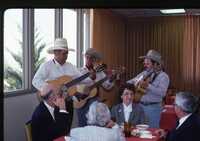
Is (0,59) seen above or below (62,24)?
below

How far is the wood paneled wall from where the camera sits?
37.2 inches

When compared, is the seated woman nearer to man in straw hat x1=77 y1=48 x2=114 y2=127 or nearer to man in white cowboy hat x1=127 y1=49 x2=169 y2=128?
man in straw hat x1=77 y1=48 x2=114 y2=127

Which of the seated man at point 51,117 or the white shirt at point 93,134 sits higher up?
the seated man at point 51,117

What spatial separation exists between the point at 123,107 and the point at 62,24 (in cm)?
70

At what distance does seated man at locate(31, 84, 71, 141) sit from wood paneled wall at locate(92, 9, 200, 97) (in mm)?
234

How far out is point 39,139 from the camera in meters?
0.74

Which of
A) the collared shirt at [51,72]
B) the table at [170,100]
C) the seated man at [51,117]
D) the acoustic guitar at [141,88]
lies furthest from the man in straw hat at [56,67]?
the table at [170,100]

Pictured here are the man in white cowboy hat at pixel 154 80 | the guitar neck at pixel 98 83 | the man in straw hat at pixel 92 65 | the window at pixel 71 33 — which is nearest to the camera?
the window at pixel 71 33

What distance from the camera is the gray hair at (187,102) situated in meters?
0.98

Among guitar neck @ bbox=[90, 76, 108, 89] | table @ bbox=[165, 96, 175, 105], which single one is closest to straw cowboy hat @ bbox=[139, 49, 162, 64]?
table @ bbox=[165, 96, 175, 105]

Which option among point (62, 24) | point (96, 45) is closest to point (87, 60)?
point (96, 45)

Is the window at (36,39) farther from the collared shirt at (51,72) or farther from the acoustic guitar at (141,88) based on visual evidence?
the acoustic guitar at (141,88)

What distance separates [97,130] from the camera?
1.03 metres

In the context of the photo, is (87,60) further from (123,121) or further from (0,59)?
(0,59)
